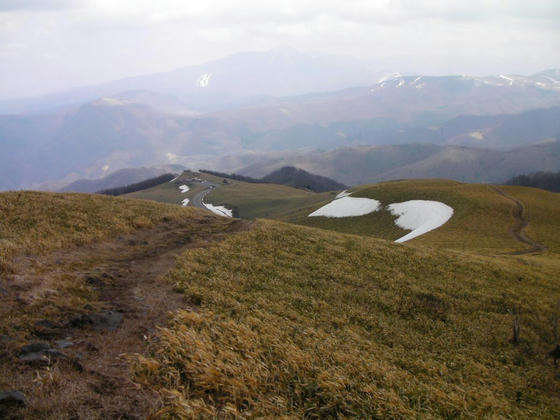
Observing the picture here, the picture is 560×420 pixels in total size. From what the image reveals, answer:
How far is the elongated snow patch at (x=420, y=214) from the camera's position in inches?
2346

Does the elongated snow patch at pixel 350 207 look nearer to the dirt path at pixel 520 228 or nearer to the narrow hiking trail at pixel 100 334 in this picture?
the dirt path at pixel 520 228

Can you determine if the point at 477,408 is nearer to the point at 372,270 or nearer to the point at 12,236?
the point at 372,270

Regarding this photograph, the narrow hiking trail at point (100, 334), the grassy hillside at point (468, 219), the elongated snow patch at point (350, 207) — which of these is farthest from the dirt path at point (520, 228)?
the narrow hiking trail at point (100, 334)

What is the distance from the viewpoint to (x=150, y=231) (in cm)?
3086

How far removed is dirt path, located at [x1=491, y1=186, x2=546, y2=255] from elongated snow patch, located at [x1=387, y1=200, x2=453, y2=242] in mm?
9638

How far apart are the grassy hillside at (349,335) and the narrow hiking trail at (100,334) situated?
880mm

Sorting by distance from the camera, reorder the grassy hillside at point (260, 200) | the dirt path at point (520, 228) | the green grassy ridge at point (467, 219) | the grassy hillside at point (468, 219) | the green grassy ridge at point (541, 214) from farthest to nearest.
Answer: the grassy hillside at point (260, 200) < the green grassy ridge at point (541, 214) < the grassy hillside at point (468, 219) < the green grassy ridge at point (467, 219) < the dirt path at point (520, 228)

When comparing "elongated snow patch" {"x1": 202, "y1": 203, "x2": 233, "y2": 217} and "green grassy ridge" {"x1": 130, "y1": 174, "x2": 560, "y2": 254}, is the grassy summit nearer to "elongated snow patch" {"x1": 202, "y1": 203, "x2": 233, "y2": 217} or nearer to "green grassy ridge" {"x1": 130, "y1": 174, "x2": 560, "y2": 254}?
"green grassy ridge" {"x1": 130, "y1": 174, "x2": 560, "y2": 254}

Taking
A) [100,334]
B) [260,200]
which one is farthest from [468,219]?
[260,200]

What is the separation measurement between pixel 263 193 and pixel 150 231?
450ft

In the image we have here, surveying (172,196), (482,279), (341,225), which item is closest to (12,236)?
(482,279)

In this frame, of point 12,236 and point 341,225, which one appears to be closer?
point 12,236

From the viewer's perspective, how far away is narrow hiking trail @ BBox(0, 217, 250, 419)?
9.09 m

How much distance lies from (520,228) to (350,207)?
103 ft
